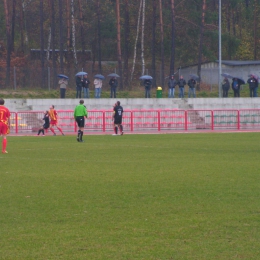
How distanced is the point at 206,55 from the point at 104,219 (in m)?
61.9

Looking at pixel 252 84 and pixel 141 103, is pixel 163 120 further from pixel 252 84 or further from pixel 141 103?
pixel 252 84

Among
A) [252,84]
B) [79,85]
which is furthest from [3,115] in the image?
[252,84]

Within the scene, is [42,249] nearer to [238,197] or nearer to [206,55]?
[238,197]

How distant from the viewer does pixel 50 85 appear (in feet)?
161

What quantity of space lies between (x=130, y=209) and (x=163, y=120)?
93.9ft

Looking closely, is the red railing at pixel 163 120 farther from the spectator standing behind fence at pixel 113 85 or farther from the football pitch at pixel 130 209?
the football pitch at pixel 130 209

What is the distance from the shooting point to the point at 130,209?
980 centimetres

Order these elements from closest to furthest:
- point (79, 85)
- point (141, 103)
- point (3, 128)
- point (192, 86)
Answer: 1. point (3, 128)
2. point (141, 103)
3. point (79, 85)
4. point (192, 86)

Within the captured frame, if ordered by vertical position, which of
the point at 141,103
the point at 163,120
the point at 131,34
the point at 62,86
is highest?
the point at 131,34

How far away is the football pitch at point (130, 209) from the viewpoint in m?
7.41

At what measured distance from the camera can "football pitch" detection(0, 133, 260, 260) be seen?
292 inches

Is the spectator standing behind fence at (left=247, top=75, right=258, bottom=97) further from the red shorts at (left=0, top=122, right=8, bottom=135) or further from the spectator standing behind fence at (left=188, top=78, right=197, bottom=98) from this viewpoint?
the red shorts at (left=0, top=122, right=8, bottom=135)

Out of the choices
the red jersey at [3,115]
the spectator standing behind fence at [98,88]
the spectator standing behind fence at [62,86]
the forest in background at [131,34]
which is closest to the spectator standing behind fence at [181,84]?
the spectator standing behind fence at [98,88]

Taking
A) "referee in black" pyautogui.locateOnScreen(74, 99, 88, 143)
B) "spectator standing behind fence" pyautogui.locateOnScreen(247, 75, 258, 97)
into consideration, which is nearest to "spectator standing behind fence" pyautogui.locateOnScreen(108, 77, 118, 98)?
"spectator standing behind fence" pyautogui.locateOnScreen(247, 75, 258, 97)
